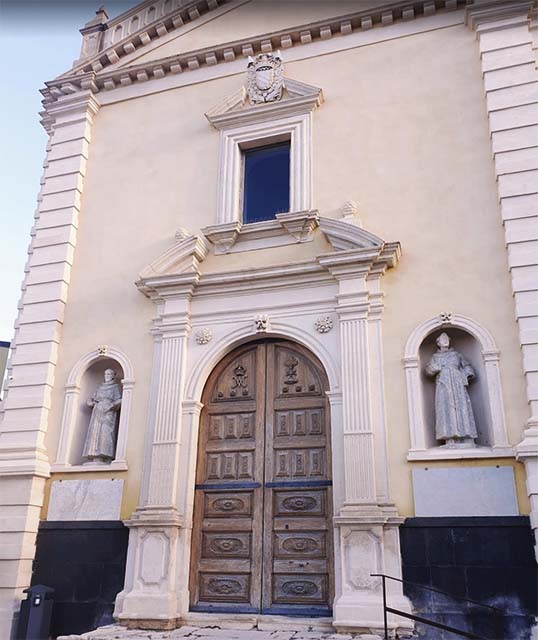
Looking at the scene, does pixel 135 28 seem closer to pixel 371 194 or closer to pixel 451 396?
pixel 371 194

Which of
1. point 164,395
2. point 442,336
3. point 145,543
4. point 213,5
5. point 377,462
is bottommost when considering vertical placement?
point 145,543

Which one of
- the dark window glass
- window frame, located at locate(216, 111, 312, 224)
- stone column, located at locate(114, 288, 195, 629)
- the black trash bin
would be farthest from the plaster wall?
the black trash bin

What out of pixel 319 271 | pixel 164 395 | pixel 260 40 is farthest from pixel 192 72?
pixel 164 395

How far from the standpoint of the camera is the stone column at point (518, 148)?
7.46m

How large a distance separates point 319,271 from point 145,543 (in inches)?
166

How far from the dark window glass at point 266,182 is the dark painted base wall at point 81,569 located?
5037mm

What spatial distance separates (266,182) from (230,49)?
2.57 metres

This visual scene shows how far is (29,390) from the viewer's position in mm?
9539

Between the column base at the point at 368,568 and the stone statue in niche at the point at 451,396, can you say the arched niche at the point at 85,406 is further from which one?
the stone statue in niche at the point at 451,396

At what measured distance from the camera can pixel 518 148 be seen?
28.3 feet

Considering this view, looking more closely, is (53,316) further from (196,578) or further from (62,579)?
(196,578)

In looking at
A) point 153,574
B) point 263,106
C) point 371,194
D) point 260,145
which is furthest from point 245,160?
point 153,574

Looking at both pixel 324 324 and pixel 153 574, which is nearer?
pixel 153 574

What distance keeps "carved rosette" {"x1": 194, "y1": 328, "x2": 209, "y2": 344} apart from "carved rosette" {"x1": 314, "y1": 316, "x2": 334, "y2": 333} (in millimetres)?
1541
